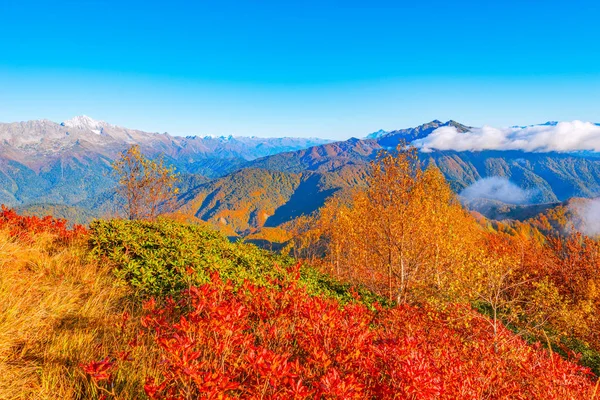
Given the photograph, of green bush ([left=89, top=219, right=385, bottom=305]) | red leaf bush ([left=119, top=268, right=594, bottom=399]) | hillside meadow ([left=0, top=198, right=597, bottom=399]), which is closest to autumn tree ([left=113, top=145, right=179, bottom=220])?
green bush ([left=89, top=219, right=385, bottom=305])

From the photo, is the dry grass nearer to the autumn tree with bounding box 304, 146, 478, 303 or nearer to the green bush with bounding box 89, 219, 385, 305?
the green bush with bounding box 89, 219, 385, 305

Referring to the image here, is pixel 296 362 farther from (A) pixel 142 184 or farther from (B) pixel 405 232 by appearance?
(A) pixel 142 184

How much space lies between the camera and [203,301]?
442cm

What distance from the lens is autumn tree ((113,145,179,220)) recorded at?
23109 millimetres

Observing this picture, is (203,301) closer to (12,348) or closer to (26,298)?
(12,348)

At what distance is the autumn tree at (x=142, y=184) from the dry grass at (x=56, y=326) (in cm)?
1545

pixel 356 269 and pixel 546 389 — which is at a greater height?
pixel 546 389

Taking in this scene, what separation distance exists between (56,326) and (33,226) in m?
8.40

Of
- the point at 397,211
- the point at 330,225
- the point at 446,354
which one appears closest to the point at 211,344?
the point at 446,354

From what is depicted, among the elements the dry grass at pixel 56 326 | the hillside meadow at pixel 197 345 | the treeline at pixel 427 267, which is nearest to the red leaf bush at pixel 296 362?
the hillside meadow at pixel 197 345

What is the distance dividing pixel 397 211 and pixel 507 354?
36.1 feet

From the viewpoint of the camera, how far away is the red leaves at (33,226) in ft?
34.9

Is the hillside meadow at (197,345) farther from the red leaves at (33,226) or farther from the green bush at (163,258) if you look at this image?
the red leaves at (33,226)

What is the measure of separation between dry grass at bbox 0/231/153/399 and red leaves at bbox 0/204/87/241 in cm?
258
